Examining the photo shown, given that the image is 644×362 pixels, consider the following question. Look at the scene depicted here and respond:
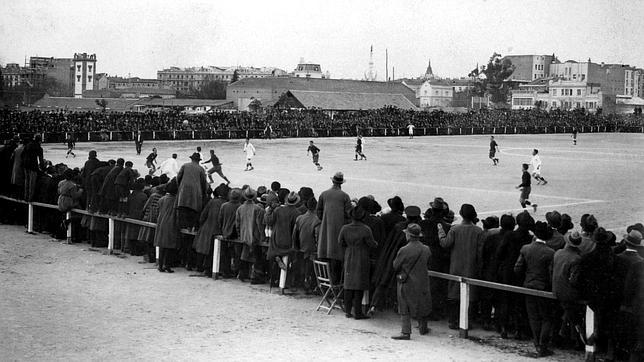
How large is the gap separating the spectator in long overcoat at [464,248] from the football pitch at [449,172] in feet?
31.0

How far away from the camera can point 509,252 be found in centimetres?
870

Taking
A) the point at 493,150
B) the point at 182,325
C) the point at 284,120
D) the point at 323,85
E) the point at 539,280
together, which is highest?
the point at 323,85

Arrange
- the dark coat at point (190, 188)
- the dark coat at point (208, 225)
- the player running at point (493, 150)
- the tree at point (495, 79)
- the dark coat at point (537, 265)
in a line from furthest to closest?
the tree at point (495, 79) < the player running at point (493, 150) < the dark coat at point (190, 188) < the dark coat at point (208, 225) < the dark coat at point (537, 265)

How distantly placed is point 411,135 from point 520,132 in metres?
21.1

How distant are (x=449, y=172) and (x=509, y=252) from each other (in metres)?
23.4

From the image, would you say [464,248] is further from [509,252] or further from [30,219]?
[30,219]

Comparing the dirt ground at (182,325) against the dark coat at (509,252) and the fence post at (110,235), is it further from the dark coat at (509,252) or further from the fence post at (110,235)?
the fence post at (110,235)

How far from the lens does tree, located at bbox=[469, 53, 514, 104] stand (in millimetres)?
121725

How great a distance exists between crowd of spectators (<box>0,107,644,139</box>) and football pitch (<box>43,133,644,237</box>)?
11.8 ft

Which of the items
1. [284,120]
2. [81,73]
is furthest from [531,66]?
[284,120]

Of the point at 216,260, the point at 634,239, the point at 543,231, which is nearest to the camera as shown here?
the point at 634,239

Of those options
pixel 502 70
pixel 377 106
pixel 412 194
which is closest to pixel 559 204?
pixel 412 194

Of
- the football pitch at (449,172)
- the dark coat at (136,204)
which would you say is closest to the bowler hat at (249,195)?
the dark coat at (136,204)

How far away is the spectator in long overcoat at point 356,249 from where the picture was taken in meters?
9.30
